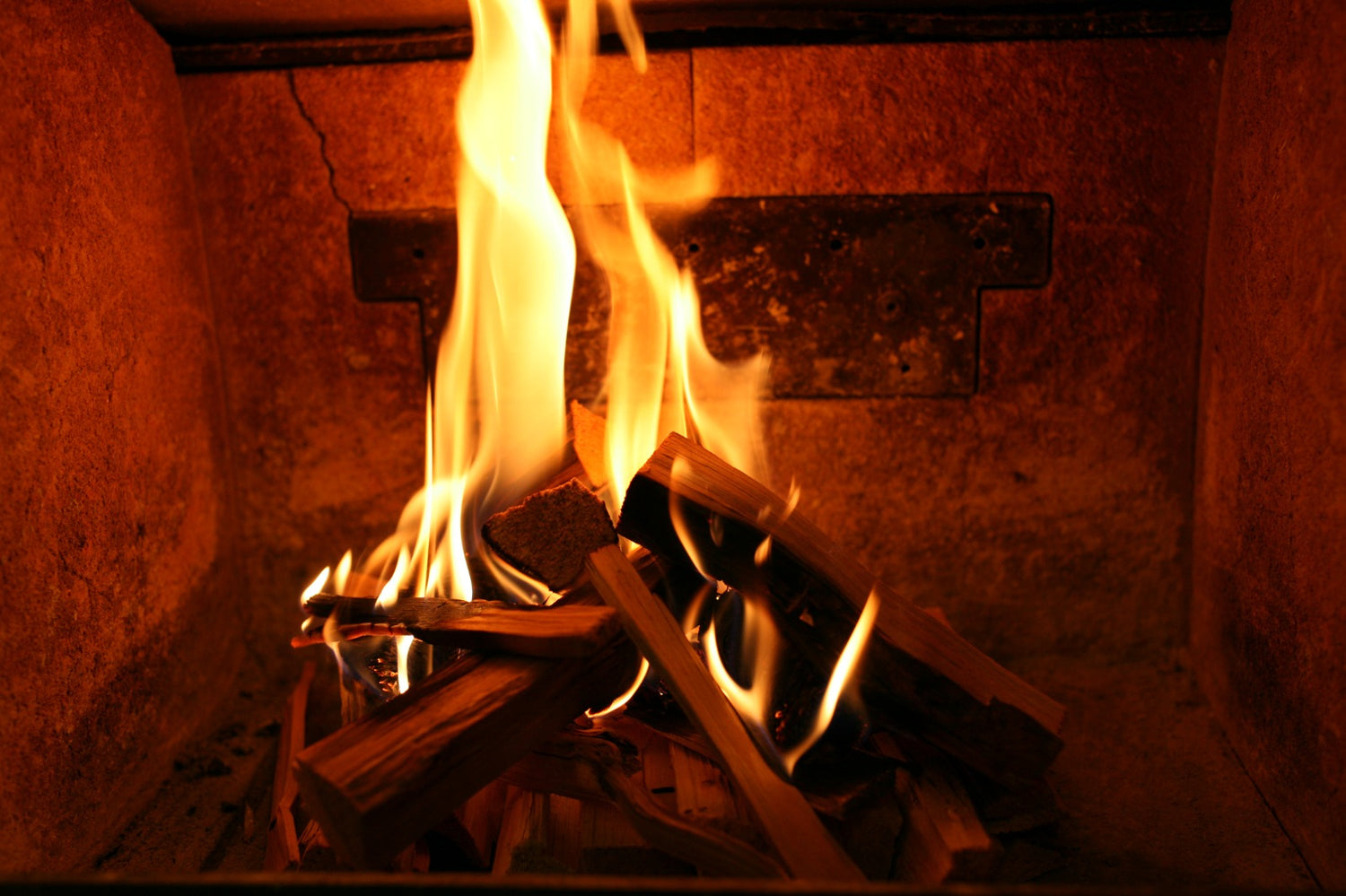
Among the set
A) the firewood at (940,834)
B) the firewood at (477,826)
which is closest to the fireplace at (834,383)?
the firewood at (940,834)

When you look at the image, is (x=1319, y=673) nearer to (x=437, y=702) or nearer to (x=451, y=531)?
(x=437, y=702)

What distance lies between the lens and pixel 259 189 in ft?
6.82

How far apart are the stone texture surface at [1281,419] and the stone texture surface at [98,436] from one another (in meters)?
2.11

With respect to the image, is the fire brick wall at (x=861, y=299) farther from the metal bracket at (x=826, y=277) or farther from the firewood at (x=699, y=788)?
the firewood at (x=699, y=788)

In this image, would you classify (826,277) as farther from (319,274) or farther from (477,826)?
(477,826)

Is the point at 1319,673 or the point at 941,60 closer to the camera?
the point at 1319,673

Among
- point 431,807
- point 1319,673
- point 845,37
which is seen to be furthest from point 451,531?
point 1319,673

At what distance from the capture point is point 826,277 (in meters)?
2.06

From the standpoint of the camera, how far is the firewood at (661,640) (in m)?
1.20

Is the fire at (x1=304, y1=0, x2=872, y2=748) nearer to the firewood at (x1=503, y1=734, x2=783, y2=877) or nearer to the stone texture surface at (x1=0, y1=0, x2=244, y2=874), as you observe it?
the stone texture surface at (x1=0, y1=0, x2=244, y2=874)

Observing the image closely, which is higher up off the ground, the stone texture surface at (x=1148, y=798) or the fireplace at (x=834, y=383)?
the fireplace at (x=834, y=383)

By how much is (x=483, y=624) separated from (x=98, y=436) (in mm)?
884

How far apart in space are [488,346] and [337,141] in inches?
→ 22.5

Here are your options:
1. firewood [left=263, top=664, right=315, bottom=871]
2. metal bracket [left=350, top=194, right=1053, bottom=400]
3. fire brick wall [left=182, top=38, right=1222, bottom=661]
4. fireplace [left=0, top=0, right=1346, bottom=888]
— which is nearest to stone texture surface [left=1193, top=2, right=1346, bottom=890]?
fireplace [left=0, top=0, right=1346, bottom=888]
